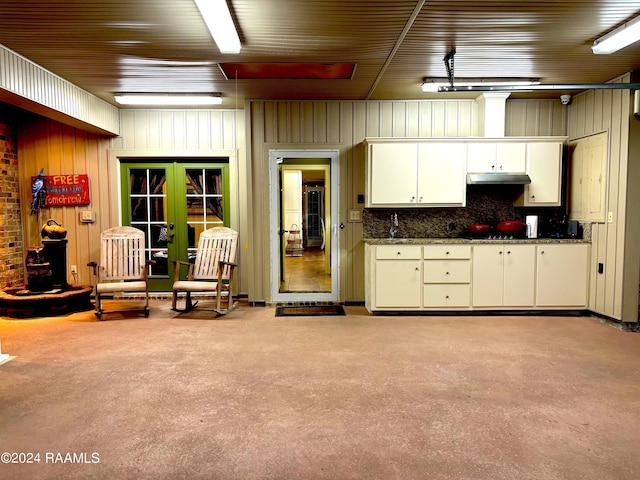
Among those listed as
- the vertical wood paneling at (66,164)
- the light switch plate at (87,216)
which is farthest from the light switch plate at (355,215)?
the light switch plate at (87,216)

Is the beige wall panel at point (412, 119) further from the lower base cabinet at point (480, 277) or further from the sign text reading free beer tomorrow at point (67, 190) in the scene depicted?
the sign text reading free beer tomorrow at point (67, 190)

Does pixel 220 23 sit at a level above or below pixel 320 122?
above

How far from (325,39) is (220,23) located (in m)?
0.91

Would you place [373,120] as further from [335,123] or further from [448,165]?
[448,165]

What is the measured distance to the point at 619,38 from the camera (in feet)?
11.4

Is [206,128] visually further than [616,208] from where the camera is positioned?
Yes

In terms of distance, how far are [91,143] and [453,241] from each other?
5.00m

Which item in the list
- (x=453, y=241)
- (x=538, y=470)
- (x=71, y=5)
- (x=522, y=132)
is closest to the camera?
(x=538, y=470)

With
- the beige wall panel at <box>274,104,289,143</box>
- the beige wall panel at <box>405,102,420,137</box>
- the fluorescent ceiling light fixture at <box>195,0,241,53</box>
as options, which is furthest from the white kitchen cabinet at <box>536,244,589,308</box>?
the fluorescent ceiling light fixture at <box>195,0,241,53</box>

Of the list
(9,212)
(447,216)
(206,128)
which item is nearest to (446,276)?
(447,216)

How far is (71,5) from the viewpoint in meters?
2.96

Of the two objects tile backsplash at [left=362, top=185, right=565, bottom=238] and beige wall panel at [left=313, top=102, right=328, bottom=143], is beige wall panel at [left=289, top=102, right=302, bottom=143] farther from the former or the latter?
tile backsplash at [left=362, top=185, right=565, bottom=238]

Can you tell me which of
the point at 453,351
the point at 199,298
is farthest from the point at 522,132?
the point at 199,298

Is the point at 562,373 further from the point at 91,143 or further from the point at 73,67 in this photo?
the point at 91,143
